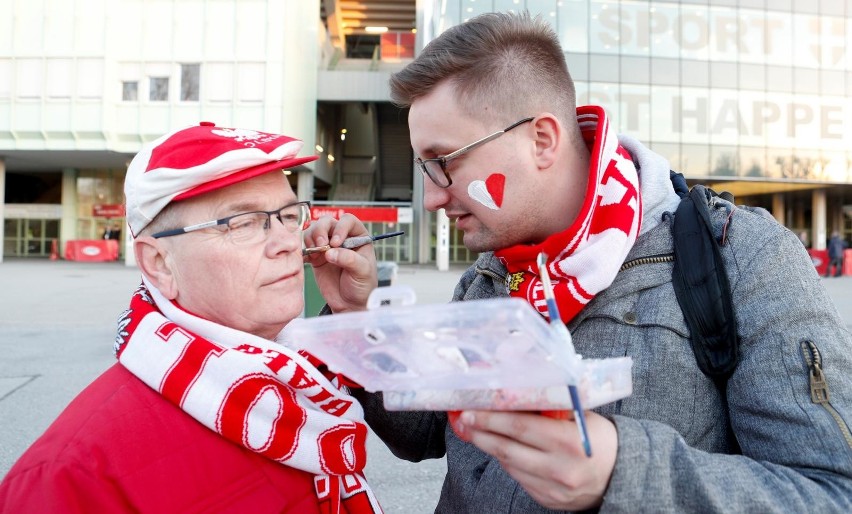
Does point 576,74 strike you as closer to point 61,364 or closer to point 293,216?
point 61,364

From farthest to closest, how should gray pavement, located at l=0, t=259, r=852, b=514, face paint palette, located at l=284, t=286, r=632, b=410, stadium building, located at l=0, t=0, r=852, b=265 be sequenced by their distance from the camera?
stadium building, located at l=0, t=0, r=852, b=265 → gray pavement, located at l=0, t=259, r=852, b=514 → face paint palette, located at l=284, t=286, r=632, b=410

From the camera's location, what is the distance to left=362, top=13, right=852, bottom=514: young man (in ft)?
3.13

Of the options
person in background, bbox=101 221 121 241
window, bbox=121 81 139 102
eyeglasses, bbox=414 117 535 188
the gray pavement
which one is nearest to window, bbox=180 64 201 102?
window, bbox=121 81 139 102

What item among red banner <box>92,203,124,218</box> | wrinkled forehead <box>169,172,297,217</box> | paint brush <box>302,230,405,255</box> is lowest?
Result: paint brush <box>302,230,405,255</box>

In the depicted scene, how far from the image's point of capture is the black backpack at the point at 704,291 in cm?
125

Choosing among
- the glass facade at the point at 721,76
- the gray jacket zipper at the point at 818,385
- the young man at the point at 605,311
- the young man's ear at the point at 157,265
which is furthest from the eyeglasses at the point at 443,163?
the glass facade at the point at 721,76

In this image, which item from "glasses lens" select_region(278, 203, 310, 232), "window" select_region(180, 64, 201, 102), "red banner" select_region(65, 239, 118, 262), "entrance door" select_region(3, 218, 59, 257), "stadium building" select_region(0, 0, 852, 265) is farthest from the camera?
"entrance door" select_region(3, 218, 59, 257)

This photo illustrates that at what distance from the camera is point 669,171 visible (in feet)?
5.52

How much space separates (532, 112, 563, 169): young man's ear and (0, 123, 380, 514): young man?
69 cm

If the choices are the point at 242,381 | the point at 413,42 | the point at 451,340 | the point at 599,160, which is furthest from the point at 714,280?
the point at 413,42

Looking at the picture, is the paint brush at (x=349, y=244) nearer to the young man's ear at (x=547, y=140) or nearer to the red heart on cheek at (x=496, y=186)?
the red heart on cheek at (x=496, y=186)

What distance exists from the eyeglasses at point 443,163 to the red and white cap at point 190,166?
401 mm

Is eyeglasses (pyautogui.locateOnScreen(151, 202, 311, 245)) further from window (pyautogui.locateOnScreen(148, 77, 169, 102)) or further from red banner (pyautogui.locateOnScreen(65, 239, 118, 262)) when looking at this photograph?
red banner (pyautogui.locateOnScreen(65, 239, 118, 262))

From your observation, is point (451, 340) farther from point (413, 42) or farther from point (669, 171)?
point (413, 42)
